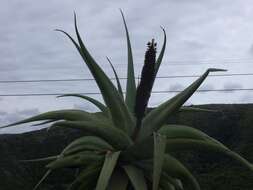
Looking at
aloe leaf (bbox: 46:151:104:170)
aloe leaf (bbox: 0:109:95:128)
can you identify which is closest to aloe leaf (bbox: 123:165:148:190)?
aloe leaf (bbox: 46:151:104:170)

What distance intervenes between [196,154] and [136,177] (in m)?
52.4

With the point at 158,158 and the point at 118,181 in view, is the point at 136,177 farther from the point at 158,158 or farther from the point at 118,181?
the point at 158,158

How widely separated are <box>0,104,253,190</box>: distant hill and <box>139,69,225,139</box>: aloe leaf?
32824 mm

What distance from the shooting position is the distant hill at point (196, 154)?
4822 centimetres

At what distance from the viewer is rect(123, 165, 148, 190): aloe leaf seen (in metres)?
5.82

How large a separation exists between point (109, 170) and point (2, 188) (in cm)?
4154

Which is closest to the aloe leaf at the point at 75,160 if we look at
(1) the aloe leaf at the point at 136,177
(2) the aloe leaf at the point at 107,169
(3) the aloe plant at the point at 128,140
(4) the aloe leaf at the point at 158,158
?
(3) the aloe plant at the point at 128,140

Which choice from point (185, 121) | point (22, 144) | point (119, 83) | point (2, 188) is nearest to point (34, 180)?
point (2, 188)

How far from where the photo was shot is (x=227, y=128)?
68.1 meters

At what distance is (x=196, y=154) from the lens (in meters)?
57.8

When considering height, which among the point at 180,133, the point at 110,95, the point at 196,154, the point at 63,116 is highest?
the point at 110,95

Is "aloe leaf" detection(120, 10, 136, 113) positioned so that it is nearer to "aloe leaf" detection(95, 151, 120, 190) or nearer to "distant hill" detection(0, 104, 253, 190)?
"aloe leaf" detection(95, 151, 120, 190)

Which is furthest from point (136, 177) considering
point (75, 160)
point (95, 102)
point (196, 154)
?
point (196, 154)

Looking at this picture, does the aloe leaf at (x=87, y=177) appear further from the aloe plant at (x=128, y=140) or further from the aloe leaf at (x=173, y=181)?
the aloe leaf at (x=173, y=181)
